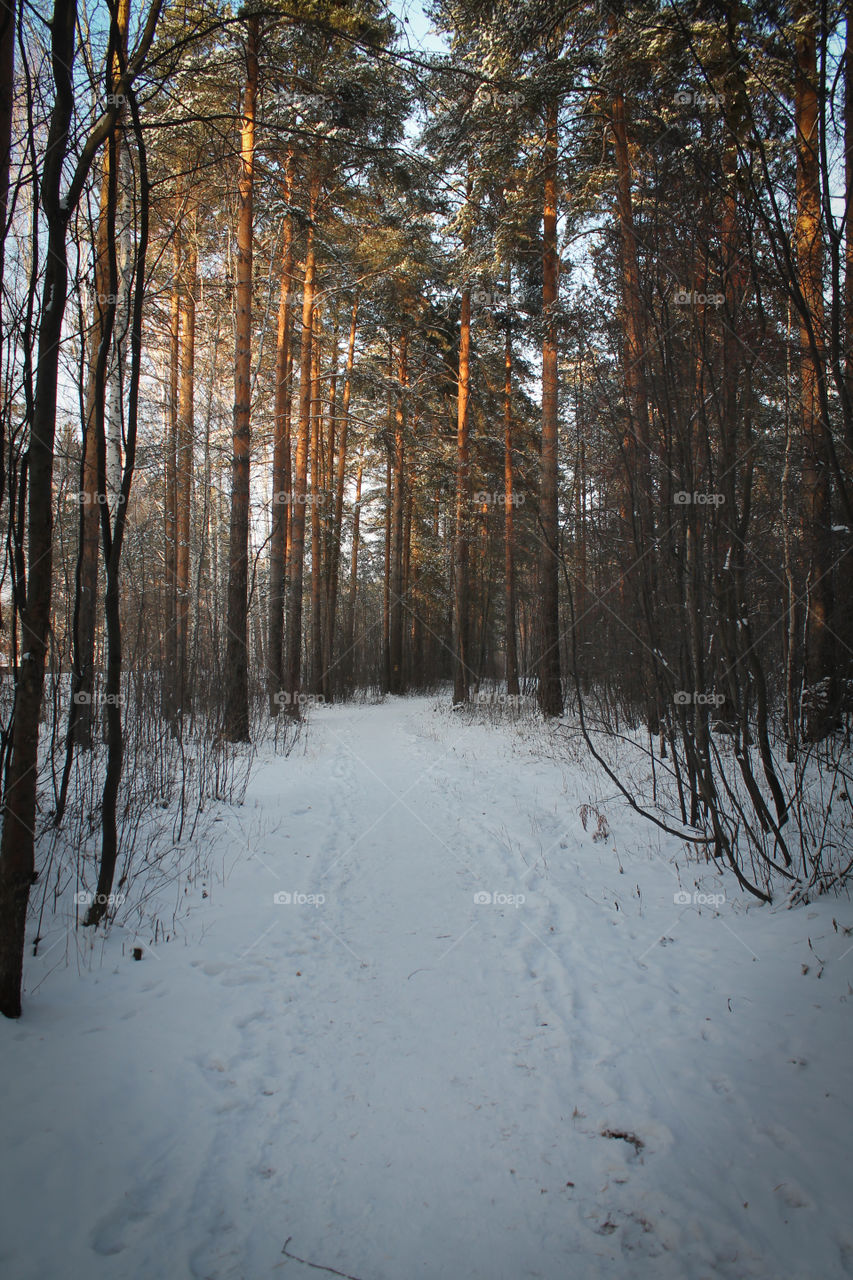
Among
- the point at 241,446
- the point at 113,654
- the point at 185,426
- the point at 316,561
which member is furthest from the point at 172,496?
the point at 113,654

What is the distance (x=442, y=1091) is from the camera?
1.92 meters

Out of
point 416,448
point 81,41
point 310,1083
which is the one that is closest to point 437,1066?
point 310,1083

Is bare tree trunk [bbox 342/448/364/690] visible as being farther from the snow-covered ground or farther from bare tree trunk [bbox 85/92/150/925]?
bare tree trunk [bbox 85/92/150/925]

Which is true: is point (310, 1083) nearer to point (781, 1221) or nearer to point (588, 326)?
point (781, 1221)

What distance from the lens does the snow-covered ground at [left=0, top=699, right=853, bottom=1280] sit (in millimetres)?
1392

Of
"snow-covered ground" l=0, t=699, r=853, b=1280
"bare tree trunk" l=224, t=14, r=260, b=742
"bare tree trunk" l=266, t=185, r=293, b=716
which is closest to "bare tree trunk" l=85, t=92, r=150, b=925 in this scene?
"snow-covered ground" l=0, t=699, r=853, b=1280

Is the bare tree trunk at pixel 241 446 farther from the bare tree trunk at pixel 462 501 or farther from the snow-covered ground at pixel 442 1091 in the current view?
the bare tree trunk at pixel 462 501

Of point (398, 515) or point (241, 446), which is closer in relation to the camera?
point (241, 446)

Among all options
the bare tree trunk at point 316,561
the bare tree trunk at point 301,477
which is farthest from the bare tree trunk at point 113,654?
the bare tree trunk at point 316,561

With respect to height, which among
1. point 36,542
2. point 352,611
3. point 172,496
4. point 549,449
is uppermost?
point 549,449

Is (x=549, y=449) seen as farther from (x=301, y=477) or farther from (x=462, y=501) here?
(x=301, y=477)

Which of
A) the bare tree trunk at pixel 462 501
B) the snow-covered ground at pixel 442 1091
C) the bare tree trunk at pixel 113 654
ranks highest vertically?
the bare tree trunk at pixel 462 501

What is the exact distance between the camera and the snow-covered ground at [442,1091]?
4.57 feet

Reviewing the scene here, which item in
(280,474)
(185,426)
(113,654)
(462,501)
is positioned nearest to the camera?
(113,654)
